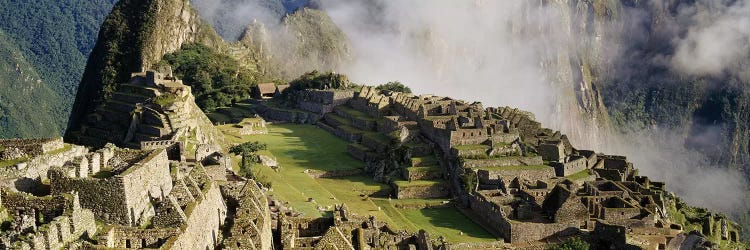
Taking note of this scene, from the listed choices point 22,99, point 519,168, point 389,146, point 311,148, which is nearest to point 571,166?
point 519,168

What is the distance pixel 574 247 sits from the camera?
3794 centimetres

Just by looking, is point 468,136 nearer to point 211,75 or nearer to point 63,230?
point 63,230

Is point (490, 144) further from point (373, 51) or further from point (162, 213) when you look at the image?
point (373, 51)

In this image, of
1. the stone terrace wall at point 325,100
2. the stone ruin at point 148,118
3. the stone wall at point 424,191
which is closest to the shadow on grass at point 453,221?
the stone wall at point 424,191

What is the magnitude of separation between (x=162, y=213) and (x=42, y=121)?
68.9 m

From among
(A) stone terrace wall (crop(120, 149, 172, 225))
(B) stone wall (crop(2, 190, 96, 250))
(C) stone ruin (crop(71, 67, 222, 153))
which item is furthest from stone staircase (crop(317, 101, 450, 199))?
(B) stone wall (crop(2, 190, 96, 250))

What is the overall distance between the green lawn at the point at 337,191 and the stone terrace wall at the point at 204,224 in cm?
1182

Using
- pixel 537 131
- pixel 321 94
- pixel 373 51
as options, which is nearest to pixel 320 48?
pixel 373 51

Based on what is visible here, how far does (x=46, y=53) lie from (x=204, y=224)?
89834 millimetres

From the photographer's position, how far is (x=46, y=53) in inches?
4003

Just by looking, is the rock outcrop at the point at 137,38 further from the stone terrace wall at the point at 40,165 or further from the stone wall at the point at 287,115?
the stone terrace wall at the point at 40,165

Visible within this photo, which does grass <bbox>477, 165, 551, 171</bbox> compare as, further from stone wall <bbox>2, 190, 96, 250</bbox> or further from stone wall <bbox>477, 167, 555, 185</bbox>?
stone wall <bbox>2, 190, 96, 250</bbox>

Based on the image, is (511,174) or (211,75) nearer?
(511,174)

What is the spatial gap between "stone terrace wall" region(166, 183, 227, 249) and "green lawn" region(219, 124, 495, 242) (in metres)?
11.8
